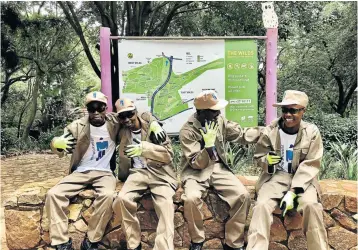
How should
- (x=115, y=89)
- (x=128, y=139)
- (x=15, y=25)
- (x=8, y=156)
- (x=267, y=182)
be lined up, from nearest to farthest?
(x=267, y=182) < (x=128, y=139) < (x=115, y=89) < (x=8, y=156) < (x=15, y=25)

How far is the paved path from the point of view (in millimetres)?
8334

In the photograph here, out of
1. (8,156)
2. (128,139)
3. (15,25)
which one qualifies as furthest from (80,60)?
(128,139)

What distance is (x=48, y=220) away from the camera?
3805 mm

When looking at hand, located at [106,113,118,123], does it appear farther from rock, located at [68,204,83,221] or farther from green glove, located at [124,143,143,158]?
rock, located at [68,204,83,221]

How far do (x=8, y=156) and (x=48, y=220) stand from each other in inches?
348

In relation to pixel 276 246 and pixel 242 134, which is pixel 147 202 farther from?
pixel 276 246

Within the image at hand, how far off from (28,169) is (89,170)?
643 cm

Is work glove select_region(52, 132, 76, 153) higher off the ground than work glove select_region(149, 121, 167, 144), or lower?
lower

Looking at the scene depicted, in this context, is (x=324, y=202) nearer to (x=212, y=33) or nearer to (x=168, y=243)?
(x=168, y=243)

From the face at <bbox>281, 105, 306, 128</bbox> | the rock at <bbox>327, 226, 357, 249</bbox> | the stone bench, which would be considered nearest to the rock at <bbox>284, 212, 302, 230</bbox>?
the stone bench

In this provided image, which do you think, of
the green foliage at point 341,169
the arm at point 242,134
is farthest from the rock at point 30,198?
the green foliage at point 341,169

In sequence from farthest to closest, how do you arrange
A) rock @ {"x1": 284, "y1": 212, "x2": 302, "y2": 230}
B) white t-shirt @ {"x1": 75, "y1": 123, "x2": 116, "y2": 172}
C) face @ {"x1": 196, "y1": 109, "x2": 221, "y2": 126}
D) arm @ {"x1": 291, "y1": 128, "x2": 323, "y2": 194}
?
1. white t-shirt @ {"x1": 75, "y1": 123, "x2": 116, "y2": 172}
2. face @ {"x1": 196, "y1": 109, "x2": 221, "y2": 126}
3. rock @ {"x1": 284, "y1": 212, "x2": 302, "y2": 230}
4. arm @ {"x1": 291, "y1": 128, "x2": 323, "y2": 194}

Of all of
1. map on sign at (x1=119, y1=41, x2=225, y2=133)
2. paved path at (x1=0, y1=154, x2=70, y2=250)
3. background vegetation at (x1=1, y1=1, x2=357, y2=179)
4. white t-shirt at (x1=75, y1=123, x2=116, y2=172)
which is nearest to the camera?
white t-shirt at (x1=75, y1=123, x2=116, y2=172)

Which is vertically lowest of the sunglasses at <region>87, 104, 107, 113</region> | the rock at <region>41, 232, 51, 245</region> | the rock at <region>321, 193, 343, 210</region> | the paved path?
the paved path
